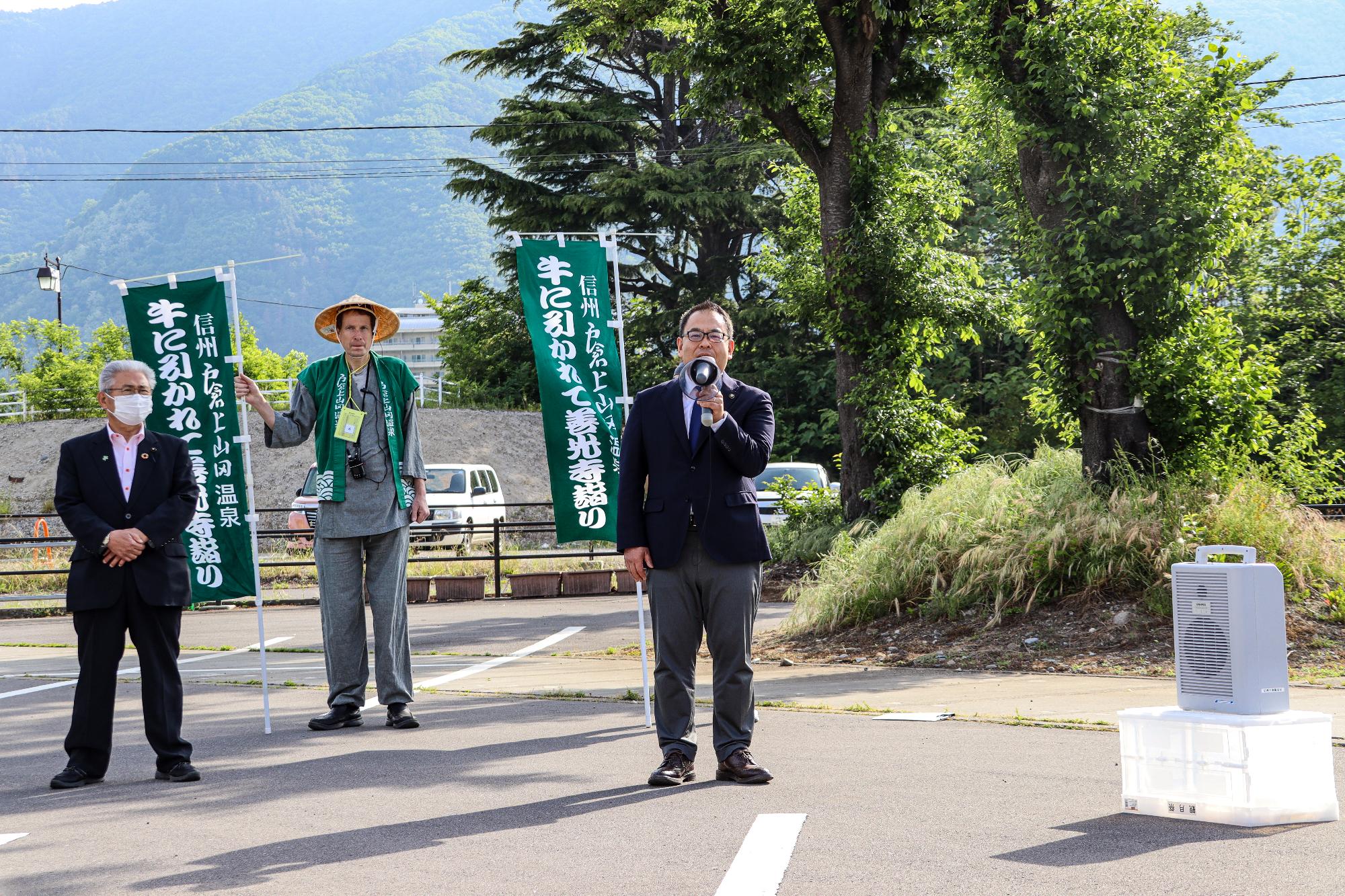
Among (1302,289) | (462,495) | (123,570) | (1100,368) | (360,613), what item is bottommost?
(462,495)

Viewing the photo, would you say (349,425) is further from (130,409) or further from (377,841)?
(377,841)

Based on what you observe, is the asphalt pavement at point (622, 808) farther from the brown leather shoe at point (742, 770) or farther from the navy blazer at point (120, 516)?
the navy blazer at point (120, 516)

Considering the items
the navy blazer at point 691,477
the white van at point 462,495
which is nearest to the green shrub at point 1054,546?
the navy blazer at point 691,477

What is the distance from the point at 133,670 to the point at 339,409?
4.79 metres

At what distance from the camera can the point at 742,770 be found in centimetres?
539

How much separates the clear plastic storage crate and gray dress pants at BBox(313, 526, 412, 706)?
4138 mm

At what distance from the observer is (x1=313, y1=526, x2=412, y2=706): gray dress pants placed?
7172 mm

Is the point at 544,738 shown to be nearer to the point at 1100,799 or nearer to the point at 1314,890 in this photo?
the point at 1100,799

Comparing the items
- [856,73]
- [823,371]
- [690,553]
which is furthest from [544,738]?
[823,371]

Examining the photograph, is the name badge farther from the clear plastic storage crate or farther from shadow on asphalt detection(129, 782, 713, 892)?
the clear plastic storage crate

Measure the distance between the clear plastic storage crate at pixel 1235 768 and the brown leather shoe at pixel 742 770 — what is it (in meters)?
1.50

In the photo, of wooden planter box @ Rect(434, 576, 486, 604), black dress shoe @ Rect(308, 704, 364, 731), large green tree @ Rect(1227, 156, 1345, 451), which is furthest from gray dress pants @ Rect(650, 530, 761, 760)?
wooden planter box @ Rect(434, 576, 486, 604)

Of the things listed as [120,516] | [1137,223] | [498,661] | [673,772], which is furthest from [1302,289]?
[120,516]

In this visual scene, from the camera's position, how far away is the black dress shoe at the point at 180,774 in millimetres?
5754
